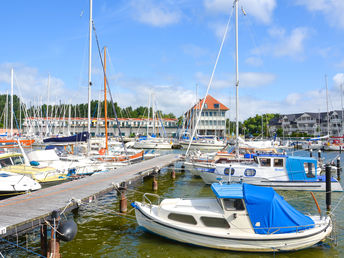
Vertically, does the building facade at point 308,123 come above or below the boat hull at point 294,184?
above

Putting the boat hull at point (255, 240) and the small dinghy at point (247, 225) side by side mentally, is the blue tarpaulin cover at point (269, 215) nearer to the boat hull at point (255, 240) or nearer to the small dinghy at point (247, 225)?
the small dinghy at point (247, 225)

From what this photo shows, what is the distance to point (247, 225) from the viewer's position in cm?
1229

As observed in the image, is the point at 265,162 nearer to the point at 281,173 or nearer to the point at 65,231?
the point at 281,173

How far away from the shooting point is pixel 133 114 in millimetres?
157000

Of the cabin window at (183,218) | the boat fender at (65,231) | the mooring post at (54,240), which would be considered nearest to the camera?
the mooring post at (54,240)

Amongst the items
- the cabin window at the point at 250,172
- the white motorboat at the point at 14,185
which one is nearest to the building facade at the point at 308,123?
the cabin window at the point at 250,172

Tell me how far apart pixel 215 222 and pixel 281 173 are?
41.1 ft

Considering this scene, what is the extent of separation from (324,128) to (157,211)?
11928 cm

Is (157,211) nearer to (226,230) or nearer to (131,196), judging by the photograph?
(226,230)

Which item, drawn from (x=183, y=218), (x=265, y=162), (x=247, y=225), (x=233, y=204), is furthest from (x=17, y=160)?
(x=265, y=162)

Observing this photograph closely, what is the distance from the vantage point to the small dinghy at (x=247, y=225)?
1219 centimetres

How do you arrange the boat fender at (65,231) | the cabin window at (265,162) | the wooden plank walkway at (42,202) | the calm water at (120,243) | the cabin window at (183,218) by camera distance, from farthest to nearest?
the cabin window at (265,162), the cabin window at (183,218), the calm water at (120,243), the wooden plank walkway at (42,202), the boat fender at (65,231)

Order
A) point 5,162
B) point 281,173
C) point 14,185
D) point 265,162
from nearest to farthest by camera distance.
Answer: point 14,185 < point 5,162 < point 281,173 < point 265,162

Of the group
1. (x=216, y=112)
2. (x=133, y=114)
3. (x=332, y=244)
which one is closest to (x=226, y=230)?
(x=332, y=244)
